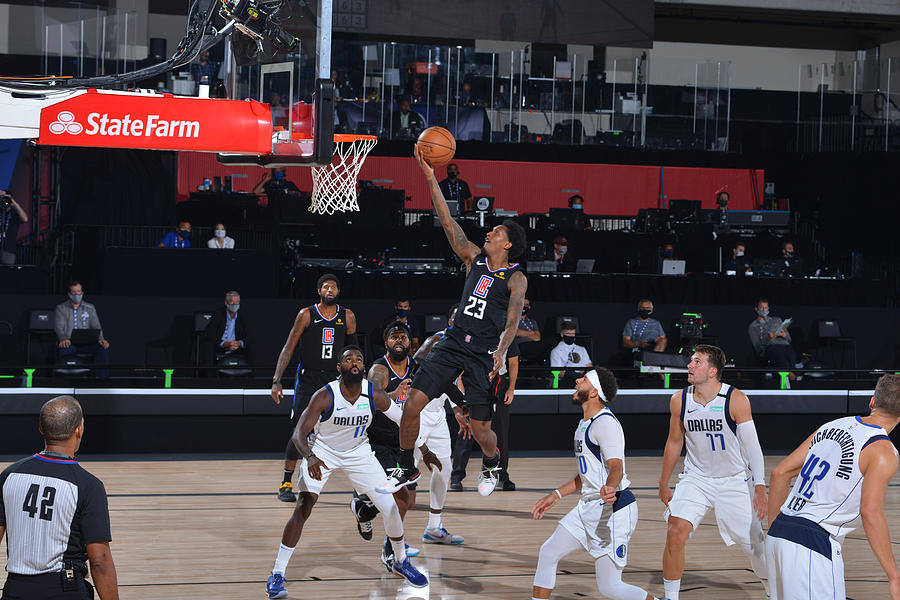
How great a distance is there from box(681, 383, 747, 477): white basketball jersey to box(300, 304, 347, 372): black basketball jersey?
14.5 feet

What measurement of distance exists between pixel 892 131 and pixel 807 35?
23.3 feet

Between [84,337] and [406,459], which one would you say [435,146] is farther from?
[84,337]

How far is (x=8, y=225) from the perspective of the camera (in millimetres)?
15859

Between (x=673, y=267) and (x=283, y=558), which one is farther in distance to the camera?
(x=673, y=267)

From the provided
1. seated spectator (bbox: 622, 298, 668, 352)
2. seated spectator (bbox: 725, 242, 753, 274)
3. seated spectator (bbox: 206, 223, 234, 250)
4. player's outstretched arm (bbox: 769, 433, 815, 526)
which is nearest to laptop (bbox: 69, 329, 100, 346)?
seated spectator (bbox: 206, 223, 234, 250)

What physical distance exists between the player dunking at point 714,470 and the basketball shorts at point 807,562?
143cm

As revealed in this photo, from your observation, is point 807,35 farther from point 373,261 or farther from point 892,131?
point 373,261

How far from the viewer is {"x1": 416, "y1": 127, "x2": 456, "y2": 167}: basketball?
24.9 feet

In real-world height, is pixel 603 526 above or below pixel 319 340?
below

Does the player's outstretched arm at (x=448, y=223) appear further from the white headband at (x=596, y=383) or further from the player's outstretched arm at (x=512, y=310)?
the white headband at (x=596, y=383)

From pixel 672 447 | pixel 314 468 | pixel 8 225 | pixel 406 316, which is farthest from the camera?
pixel 8 225

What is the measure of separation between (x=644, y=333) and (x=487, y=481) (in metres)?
8.11

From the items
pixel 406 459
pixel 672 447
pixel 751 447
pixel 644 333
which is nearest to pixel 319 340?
pixel 406 459

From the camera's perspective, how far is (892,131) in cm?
2067
